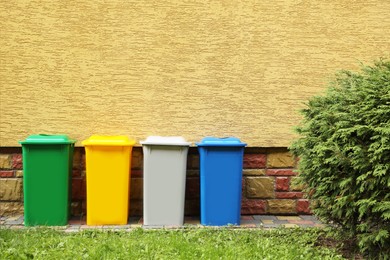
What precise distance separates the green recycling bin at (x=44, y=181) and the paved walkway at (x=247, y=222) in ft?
0.67

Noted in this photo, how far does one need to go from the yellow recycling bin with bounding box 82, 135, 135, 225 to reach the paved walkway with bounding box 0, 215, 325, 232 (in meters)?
0.14

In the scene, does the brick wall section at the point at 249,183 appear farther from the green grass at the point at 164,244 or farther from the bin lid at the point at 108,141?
the green grass at the point at 164,244

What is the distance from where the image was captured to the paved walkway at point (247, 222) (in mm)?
4984

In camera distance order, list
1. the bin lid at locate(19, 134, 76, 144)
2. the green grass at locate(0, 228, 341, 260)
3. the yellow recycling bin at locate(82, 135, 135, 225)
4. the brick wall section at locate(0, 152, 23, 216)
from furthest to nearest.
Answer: the brick wall section at locate(0, 152, 23, 216) < the yellow recycling bin at locate(82, 135, 135, 225) < the bin lid at locate(19, 134, 76, 144) < the green grass at locate(0, 228, 341, 260)

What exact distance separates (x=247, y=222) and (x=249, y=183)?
1.90 ft

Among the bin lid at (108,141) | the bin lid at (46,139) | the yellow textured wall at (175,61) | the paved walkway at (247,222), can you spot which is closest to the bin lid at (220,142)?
the yellow textured wall at (175,61)

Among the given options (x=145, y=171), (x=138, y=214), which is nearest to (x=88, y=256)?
(x=145, y=171)

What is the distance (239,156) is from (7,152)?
9.61 ft

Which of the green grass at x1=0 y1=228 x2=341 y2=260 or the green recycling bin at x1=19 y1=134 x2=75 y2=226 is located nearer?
the green grass at x1=0 y1=228 x2=341 y2=260

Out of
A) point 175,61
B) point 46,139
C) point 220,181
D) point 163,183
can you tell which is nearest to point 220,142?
point 220,181

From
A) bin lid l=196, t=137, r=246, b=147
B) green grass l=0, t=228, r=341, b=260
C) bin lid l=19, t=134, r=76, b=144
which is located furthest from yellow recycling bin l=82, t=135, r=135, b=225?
bin lid l=196, t=137, r=246, b=147

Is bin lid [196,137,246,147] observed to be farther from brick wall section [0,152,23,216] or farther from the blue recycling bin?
brick wall section [0,152,23,216]

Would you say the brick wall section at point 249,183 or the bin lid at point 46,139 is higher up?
the bin lid at point 46,139

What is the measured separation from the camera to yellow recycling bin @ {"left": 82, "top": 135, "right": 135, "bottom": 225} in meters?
5.01
